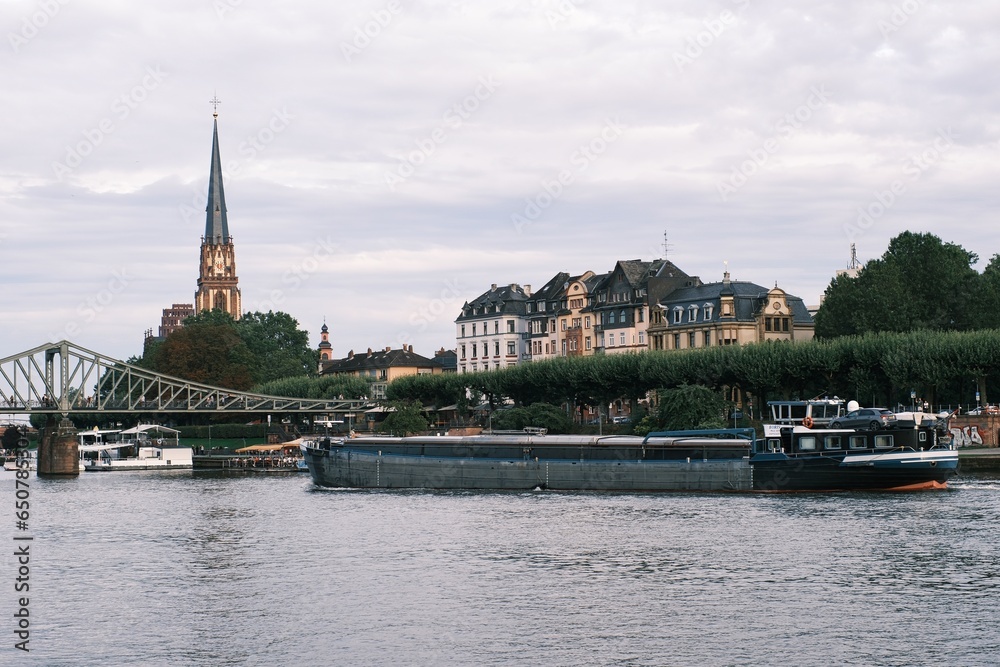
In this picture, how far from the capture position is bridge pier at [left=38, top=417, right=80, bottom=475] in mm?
146625

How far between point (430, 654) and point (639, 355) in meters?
104

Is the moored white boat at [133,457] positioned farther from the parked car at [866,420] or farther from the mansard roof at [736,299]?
the parked car at [866,420]

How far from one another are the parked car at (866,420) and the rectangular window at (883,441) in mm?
614

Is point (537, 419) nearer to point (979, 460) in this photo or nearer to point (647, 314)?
point (647, 314)

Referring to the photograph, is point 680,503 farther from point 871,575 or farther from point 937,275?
point 937,275

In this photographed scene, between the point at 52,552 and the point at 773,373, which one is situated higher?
the point at 773,373

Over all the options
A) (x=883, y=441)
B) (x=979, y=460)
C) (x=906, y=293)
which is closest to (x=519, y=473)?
(x=883, y=441)

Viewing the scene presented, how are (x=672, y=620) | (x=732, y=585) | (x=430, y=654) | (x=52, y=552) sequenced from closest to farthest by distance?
(x=430, y=654) → (x=672, y=620) → (x=732, y=585) → (x=52, y=552)

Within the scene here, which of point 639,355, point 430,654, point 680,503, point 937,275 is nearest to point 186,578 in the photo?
point 430,654

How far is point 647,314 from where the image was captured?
17288cm

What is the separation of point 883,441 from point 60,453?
305ft

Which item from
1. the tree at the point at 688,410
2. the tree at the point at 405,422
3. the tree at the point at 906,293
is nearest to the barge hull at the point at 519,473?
the tree at the point at 688,410

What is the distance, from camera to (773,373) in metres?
128

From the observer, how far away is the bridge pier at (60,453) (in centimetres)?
14662
